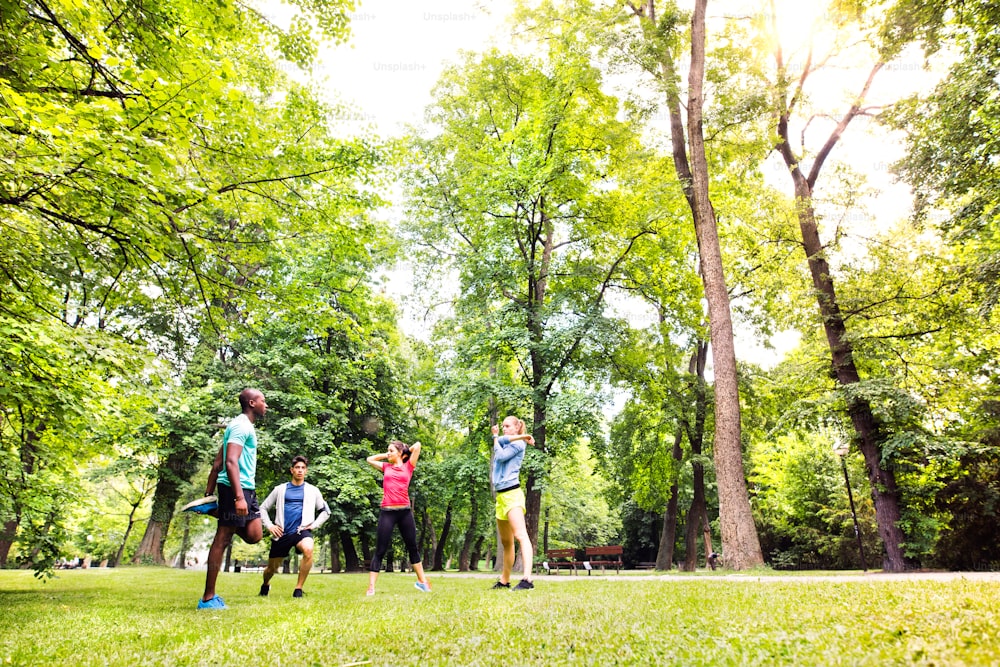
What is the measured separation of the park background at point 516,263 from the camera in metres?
5.82

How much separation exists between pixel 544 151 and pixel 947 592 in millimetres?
15126

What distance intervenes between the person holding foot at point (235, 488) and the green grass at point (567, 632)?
61 centimetres

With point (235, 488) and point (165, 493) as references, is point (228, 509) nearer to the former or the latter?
point (235, 488)

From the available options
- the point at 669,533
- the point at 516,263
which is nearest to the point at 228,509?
the point at 516,263

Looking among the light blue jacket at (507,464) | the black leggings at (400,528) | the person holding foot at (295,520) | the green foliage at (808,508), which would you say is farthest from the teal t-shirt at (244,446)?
the green foliage at (808,508)

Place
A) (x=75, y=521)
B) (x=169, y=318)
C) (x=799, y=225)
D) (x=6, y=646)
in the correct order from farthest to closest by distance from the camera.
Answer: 1. (x=799, y=225)
2. (x=75, y=521)
3. (x=169, y=318)
4. (x=6, y=646)

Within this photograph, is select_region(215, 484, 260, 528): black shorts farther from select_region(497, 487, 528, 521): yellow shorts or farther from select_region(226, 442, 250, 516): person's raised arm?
select_region(497, 487, 528, 521): yellow shorts

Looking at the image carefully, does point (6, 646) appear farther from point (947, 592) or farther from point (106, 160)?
point (947, 592)

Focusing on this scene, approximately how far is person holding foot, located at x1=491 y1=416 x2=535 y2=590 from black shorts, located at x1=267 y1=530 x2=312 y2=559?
275 centimetres

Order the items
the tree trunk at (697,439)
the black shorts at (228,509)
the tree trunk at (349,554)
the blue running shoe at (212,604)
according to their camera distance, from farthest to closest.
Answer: the tree trunk at (349,554), the tree trunk at (697,439), the black shorts at (228,509), the blue running shoe at (212,604)

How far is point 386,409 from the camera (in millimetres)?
23688

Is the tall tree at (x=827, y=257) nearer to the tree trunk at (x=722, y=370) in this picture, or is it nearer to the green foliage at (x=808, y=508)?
the tree trunk at (x=722, y=370)

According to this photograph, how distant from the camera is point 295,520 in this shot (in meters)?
7.41

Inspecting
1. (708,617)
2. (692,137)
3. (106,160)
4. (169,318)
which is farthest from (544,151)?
(708,617)
